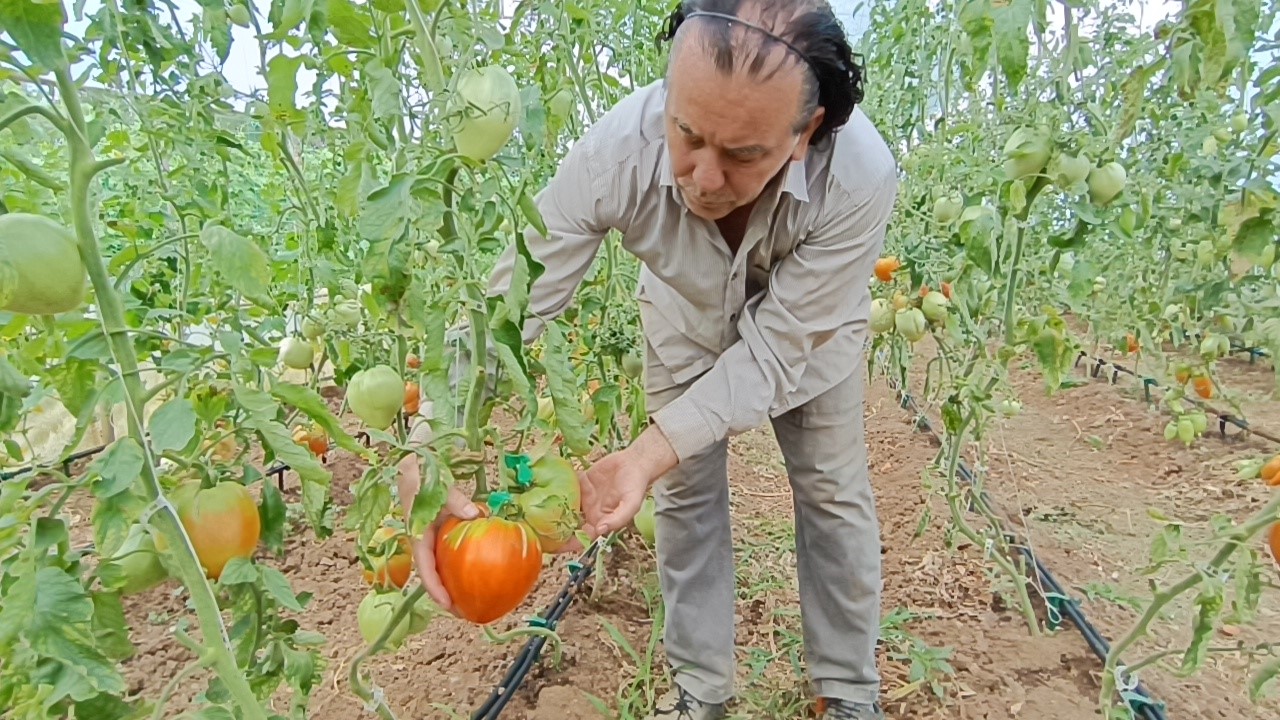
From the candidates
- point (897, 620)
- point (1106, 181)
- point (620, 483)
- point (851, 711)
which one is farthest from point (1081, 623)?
point (620, 483)

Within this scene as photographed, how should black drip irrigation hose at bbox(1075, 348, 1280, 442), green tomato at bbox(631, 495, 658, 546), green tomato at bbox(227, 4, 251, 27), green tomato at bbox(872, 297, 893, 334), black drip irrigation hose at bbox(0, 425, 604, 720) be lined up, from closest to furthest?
green tomato at bbox(227, 4, 251, 27) → black drip irrigation hose at bbox(0, 425, 604, 720) → green tomato at bbox(631, 495, 658, 546) → green tomato at bbox(872, 297, 893, 334) → black drip irrigation hose at bbox(1075, 348, 1280, 442)

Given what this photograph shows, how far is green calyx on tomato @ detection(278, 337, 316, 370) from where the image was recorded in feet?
7.02

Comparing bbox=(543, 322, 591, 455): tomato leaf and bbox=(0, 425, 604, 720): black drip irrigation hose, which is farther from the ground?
bbox=(543, 322, 591, 455): tomato leaf

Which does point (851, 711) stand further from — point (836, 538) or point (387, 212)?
point (387, 212)

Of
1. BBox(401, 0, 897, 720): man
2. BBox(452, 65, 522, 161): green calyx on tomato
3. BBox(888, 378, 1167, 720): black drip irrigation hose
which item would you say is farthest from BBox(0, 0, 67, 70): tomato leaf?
BBox(888, 378, 1167, 720): black drip irrigation hose

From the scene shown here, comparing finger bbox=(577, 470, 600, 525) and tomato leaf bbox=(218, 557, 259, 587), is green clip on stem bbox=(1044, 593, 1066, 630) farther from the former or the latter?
tomato leaf bbox=(218, 557, 259, 587)

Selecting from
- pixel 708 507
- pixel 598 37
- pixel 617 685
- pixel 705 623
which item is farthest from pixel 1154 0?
pixel 617 685

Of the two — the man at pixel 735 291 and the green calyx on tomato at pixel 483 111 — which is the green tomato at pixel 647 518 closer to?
the man at pixel 735 291

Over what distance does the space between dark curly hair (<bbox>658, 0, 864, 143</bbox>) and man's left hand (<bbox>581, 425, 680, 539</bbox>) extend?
543 millimetres

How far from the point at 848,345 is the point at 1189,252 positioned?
6.12ft

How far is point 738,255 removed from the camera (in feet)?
5.17

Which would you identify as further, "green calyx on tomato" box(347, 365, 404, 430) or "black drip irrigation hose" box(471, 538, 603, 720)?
"black drip irrigation hose" box(471, 538, 603, 720)

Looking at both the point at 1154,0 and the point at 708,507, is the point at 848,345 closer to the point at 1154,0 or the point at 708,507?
the point at 708,507

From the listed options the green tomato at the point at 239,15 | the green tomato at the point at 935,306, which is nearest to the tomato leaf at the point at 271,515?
the green tomato at the point at 239,15
